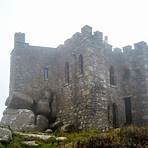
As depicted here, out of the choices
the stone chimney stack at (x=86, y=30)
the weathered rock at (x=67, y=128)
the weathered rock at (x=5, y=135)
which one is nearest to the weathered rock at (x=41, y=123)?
the weathered rock at (x=67, y=128)

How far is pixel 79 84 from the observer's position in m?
34.8

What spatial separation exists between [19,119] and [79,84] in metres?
6.24

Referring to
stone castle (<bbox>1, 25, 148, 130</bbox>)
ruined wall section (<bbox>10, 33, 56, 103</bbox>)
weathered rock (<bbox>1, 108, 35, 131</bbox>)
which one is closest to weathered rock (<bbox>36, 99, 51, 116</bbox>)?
stone castle (<bbox>1, 25, 148, 130</bbox>)

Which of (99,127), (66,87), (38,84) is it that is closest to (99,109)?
(99,127)

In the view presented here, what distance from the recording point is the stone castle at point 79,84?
3375cm

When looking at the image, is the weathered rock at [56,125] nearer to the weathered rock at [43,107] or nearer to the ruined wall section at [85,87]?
the ruined wall section at [85,87]

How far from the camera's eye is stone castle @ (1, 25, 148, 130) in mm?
33750

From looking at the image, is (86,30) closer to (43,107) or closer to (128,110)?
(43,107)

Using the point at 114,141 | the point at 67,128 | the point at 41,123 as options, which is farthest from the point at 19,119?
the point at 114,141

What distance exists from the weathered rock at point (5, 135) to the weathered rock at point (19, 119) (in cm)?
941

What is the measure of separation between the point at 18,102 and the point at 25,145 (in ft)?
42.3

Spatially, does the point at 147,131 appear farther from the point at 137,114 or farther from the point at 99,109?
the point at 137,114

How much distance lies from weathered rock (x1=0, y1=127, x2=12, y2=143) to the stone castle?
381 inches

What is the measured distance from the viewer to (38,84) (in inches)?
1507
